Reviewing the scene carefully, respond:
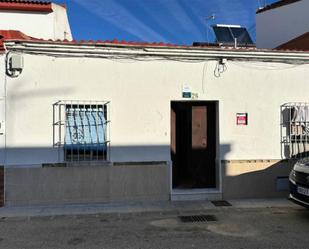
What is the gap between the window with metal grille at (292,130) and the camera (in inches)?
364

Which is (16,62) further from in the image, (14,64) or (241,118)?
(241,118)

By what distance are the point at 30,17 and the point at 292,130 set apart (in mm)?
9695

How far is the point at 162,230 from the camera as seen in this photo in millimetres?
6594

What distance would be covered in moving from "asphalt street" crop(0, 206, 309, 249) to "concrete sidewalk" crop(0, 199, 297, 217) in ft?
0.80

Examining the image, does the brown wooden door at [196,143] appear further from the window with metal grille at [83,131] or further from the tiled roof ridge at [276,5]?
the tiled roof ridge at [276,5]

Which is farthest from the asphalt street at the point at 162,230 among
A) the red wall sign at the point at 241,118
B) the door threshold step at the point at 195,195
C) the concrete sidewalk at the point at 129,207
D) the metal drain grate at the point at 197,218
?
the red wall sign at the point at 241,118

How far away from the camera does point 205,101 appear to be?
916 centimetres

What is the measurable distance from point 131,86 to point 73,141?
1713 millimetres

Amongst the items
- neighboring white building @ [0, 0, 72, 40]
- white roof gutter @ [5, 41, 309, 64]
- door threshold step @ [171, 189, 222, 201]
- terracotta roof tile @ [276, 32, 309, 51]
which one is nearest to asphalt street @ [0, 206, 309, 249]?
door threshold step @ [171, 189, 222, 201]

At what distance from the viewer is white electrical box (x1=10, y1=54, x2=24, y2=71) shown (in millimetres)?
8062

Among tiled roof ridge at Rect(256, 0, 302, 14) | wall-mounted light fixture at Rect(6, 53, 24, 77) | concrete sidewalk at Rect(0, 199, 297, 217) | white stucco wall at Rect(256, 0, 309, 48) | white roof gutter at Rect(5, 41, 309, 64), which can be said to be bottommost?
concrete sidewalk at Rect(0, 199, 297, 217)

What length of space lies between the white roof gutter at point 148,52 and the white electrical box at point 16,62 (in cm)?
17

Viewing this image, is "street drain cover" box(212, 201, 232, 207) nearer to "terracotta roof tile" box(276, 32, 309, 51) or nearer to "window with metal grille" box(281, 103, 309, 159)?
"window with metal grille" box(281, 103, 309, 159)

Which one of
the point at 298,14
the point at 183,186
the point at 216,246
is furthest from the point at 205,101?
the point at 298,14
